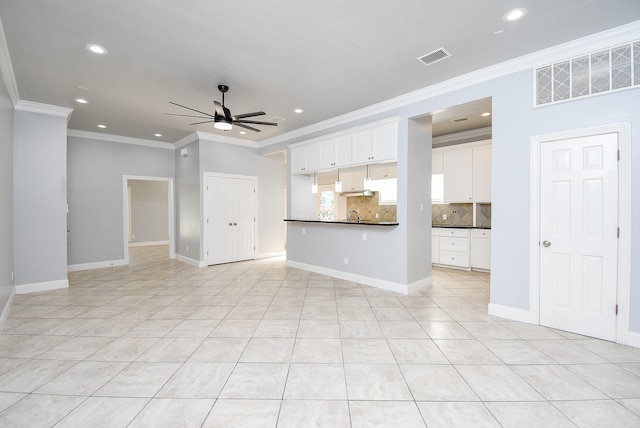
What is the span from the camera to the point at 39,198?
4.44m

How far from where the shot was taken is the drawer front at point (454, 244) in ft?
18.6

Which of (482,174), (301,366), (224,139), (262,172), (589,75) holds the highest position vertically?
(224,139)

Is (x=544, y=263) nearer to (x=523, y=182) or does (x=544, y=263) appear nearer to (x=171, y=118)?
(x=523, y=182)

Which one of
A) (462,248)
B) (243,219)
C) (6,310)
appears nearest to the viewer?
(6,310)

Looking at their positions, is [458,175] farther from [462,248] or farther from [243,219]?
[243,219]

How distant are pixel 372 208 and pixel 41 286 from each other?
21.1 feet

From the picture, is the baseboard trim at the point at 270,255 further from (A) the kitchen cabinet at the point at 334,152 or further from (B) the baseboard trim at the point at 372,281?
(A) the kitchen cabinet at the point at 334,152

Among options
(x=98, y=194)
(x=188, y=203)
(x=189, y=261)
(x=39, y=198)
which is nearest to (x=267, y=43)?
(x=39, y=198)

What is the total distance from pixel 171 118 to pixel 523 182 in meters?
5.50

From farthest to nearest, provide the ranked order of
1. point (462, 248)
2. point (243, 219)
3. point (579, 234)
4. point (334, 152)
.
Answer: point (243, 219), point (462, 248), point (334, 152), point (579, 234)

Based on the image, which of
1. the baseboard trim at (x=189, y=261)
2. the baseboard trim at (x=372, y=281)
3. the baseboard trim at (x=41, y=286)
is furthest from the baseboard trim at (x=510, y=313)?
the baseboard trim at (x=41, y=286)

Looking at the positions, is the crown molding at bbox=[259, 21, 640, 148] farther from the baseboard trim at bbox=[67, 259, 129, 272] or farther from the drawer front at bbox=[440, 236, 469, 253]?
the baseboard trim at bbox=[67, 259, 129, 272]

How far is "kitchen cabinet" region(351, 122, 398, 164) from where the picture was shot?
431 cm

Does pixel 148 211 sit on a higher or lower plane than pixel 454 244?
higher
